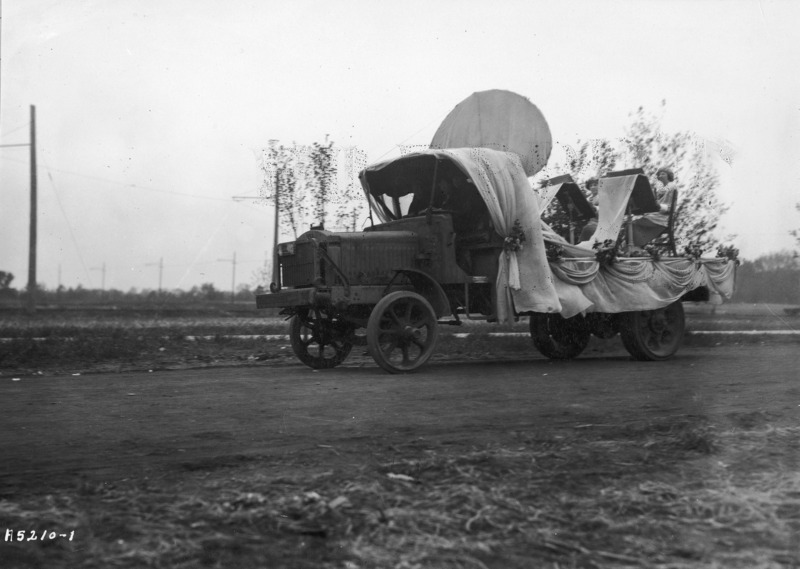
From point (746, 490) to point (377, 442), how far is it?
6.50ft

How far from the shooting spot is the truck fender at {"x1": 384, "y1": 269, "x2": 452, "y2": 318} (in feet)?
31.5

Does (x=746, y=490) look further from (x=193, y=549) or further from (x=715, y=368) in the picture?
(x=715, y=368)

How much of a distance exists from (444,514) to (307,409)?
9.98 ft

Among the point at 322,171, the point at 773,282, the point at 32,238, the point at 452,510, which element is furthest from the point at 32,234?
the point at 773,282

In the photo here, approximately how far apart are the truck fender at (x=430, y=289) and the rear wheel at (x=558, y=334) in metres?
2.76

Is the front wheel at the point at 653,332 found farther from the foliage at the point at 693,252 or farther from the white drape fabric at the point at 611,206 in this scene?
the white drape fabric at the point at 611,206

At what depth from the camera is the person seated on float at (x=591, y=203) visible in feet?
39.2

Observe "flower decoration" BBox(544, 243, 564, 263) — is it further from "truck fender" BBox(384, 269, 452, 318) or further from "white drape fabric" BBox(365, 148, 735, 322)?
"truck fender" BBox(384, 269, 452, 318)

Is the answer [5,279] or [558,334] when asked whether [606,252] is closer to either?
[558,334]

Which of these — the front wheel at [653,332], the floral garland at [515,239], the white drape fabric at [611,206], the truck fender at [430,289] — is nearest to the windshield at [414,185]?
the floral garland at [515,239]

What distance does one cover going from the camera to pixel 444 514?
10.2 ft

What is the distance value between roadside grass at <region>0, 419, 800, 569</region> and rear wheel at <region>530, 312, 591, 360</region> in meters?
7.75

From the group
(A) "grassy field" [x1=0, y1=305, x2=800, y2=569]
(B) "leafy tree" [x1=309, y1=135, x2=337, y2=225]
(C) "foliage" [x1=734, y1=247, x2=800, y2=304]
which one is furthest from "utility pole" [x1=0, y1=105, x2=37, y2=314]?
(C) "foliage" [x1=734, y1=247, x2=800, y2=304]

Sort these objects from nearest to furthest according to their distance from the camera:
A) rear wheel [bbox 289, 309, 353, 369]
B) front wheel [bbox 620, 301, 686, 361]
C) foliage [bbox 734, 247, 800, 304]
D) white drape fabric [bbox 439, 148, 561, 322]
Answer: white drape fabric [bbox 439, 148, 561, 322], rear wheel [bbox 289, 309, 353, 369], front wheel [bbox 620, 301, 686, 361], foliage [bbox 734, 247, 800, 304]
